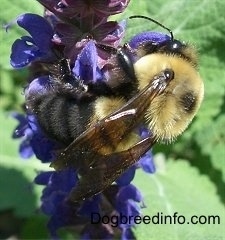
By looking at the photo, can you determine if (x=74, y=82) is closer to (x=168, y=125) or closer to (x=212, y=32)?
(x=168, y=125)

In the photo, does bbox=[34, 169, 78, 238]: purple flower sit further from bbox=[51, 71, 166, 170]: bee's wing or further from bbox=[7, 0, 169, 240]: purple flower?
bbox=[51, 71, 166, 170]: bee's wing

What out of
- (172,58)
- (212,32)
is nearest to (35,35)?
(172,58)

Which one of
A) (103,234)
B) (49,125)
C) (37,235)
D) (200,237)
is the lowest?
(37,235)

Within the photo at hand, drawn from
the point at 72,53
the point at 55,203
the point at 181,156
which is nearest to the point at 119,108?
the point at 72,53

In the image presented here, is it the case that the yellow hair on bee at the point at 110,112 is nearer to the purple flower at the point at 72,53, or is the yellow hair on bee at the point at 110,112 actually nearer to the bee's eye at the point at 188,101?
the purple flower at the point at 72,53

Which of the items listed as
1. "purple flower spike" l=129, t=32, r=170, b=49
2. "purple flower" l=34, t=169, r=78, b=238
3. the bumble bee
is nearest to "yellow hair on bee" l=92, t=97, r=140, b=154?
the bumble bee

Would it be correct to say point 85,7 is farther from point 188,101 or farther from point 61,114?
point 188,101

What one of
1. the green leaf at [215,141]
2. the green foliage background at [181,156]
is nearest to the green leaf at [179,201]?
the green foliage background at [181,156]
